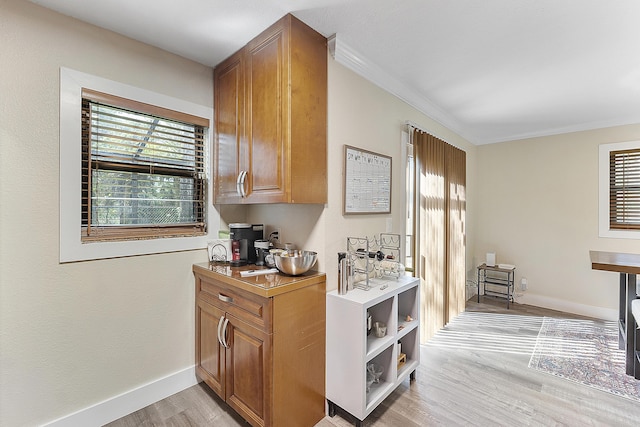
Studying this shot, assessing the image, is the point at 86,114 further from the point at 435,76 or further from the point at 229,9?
the point at 435,76

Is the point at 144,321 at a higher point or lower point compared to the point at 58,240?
lower

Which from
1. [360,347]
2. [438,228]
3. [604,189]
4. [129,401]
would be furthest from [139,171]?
[604,189]

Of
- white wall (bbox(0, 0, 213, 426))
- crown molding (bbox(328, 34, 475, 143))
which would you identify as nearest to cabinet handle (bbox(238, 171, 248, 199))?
white wall (bbox(0, 0, 213, 426))

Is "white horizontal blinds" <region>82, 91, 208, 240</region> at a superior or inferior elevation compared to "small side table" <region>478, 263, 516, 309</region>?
superior

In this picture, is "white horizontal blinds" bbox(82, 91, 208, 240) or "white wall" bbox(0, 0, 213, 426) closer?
"white wall" bbox(0, 0, 213, 426)

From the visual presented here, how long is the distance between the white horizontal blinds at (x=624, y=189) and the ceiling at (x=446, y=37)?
96 cm

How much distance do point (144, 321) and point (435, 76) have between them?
Result: 298cm

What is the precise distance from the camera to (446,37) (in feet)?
6.18

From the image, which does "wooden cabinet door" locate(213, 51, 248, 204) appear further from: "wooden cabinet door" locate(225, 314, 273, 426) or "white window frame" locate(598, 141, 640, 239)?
"white window frame" locate(598, 141, 640, 239)

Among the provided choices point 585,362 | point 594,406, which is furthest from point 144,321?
point 585,362

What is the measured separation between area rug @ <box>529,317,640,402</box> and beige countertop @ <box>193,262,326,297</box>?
2.29 metres

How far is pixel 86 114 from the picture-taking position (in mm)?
1782

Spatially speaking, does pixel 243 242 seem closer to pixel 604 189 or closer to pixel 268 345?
pixel 268 345

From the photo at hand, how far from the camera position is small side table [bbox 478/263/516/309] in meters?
4.16
